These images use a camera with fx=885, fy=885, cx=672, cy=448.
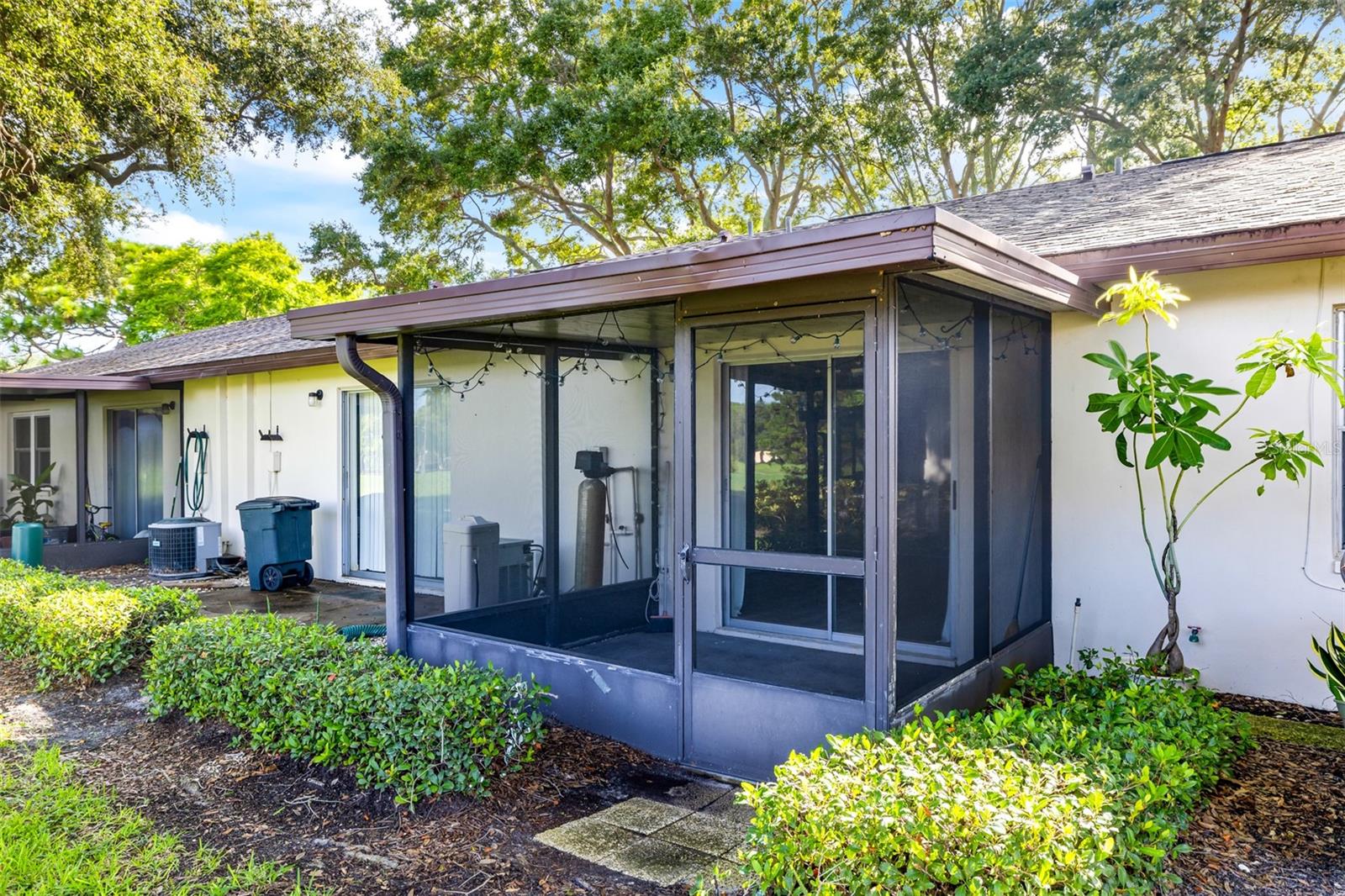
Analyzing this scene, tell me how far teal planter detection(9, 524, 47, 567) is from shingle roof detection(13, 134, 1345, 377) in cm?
423

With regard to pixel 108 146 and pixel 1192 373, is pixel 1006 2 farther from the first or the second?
pixel 108 146

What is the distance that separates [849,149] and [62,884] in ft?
50.3

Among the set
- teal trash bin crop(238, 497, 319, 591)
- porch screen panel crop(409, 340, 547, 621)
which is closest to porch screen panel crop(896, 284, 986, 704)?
porch screen panel crop(409, 340, 547, 621)

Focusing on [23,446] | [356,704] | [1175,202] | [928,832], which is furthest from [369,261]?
[928,832]

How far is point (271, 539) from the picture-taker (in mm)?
8945

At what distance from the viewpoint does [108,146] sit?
12617mm

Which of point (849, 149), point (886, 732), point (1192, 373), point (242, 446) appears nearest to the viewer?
point (886, 732)

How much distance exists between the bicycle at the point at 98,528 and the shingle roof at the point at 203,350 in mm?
1873

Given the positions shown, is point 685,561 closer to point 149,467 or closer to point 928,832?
Answer: point 928,832

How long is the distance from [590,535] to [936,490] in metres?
2.71

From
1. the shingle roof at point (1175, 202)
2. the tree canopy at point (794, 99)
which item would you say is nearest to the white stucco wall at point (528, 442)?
the shingle roof at point (1175, 202)

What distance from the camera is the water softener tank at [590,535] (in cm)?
595

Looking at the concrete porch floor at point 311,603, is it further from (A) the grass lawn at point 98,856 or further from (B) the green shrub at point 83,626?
(A) the grass lawn at point 98,856

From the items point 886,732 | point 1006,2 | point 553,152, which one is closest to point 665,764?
point 886,732
